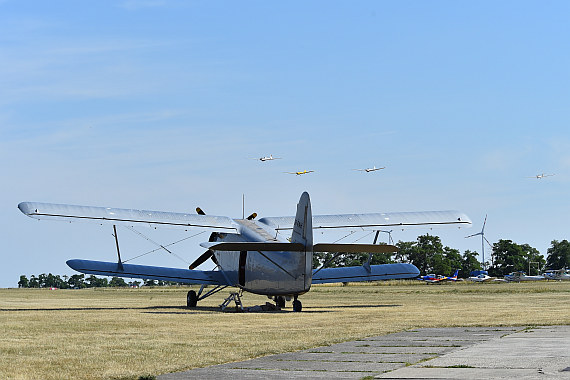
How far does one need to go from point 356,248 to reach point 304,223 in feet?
6.32

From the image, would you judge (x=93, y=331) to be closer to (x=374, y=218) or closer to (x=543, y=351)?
(x=543, y=351)

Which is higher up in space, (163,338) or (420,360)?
(163,338)

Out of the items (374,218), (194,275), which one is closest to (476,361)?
(374,218)

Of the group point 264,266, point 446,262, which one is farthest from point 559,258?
point 264,266

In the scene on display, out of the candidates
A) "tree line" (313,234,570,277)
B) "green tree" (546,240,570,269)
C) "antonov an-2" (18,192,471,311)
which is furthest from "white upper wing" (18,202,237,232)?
"green tree" (546,240,570,269)

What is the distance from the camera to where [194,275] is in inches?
1420

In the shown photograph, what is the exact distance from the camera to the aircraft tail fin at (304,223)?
89.6ft

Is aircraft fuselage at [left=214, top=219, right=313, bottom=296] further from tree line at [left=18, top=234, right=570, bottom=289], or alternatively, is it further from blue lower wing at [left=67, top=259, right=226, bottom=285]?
tree line at [left=18, top=234, right=570, bottom=289]

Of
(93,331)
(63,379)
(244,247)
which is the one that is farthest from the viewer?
(244,247)

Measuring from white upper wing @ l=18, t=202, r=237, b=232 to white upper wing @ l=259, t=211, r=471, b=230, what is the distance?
12.3 ft

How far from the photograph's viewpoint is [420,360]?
12.7 metres

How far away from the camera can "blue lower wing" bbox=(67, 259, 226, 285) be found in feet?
111

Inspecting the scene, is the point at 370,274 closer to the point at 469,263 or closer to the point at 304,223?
the point at 304,223

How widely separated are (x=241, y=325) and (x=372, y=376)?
35.5 feet
